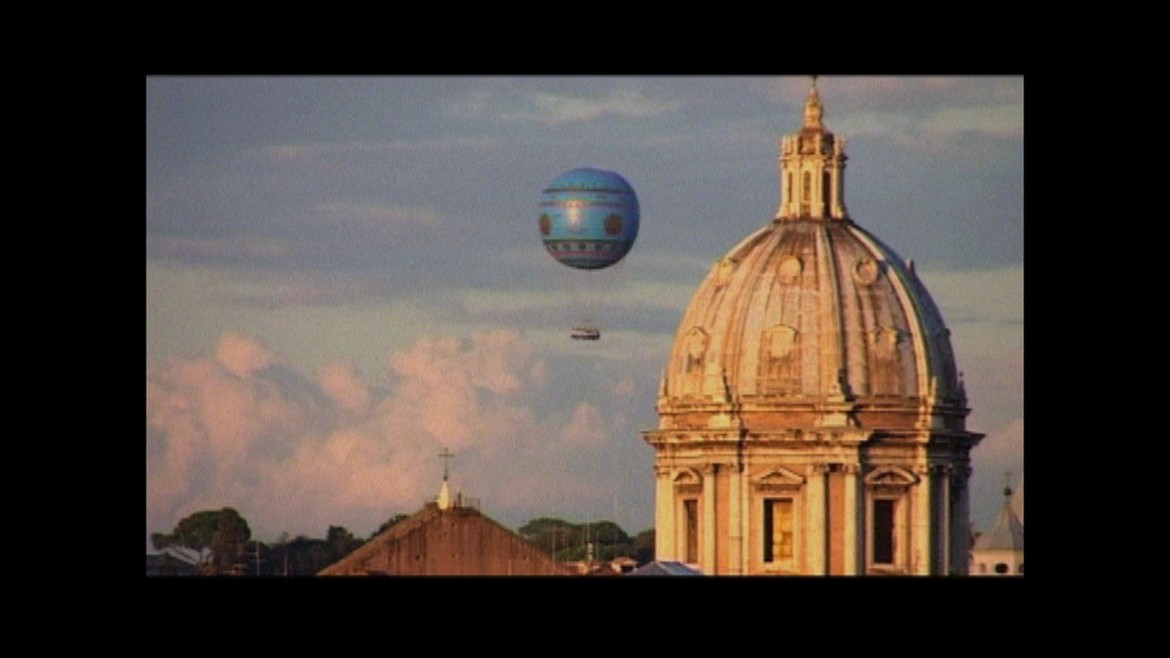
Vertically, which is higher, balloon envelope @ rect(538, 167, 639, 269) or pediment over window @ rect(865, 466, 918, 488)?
balloon envelope @ rect(538, 167, 639, 269)

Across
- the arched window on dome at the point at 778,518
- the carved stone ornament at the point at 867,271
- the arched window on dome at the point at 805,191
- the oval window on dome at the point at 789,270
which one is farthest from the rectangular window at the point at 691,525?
the arched window on dome at the point at 805,191

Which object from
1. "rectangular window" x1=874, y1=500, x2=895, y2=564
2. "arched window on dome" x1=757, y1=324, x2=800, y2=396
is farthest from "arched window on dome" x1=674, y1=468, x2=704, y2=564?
"rectangular window" x1=874, y1=500, x2=895, y2=564

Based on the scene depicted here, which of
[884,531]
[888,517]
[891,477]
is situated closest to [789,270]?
[891,477]

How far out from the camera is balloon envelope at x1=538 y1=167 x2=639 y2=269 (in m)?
82.4

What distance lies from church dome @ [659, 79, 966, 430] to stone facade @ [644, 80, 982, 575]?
0.03 m

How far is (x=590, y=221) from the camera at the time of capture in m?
83.2

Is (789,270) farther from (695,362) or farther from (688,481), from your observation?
(688,481)

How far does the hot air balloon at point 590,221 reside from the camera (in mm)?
82438

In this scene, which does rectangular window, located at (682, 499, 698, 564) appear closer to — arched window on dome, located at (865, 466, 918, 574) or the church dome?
the church dome

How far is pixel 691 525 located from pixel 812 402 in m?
3.61

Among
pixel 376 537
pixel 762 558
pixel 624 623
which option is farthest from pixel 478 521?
pixel 624 623

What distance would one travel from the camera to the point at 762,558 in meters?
84.7
